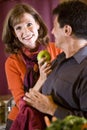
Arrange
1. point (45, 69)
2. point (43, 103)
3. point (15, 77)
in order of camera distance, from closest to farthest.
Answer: point (43, 103) → point (45, 69) → point (15, 77)

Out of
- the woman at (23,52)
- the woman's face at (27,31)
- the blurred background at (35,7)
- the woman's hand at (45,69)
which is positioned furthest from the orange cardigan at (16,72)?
the blurred background at (35,7)

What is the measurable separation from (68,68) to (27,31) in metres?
0.57

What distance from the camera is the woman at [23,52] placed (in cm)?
185

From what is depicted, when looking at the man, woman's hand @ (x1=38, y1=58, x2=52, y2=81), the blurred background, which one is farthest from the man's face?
the blurred background

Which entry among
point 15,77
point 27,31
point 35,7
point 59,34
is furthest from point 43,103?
point 35,7

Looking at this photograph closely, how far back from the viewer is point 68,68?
1393mm

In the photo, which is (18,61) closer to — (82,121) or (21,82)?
(21,82)

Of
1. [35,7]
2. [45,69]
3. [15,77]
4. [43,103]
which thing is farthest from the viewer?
[35,7]

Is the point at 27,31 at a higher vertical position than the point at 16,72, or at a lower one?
higher

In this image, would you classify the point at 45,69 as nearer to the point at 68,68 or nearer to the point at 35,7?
the point at 68,68

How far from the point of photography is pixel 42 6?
365 cm

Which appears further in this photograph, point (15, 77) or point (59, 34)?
point (15, 77)

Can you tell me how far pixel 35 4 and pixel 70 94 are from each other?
2495mm

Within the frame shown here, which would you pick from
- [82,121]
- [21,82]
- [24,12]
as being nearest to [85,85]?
[82,121]
